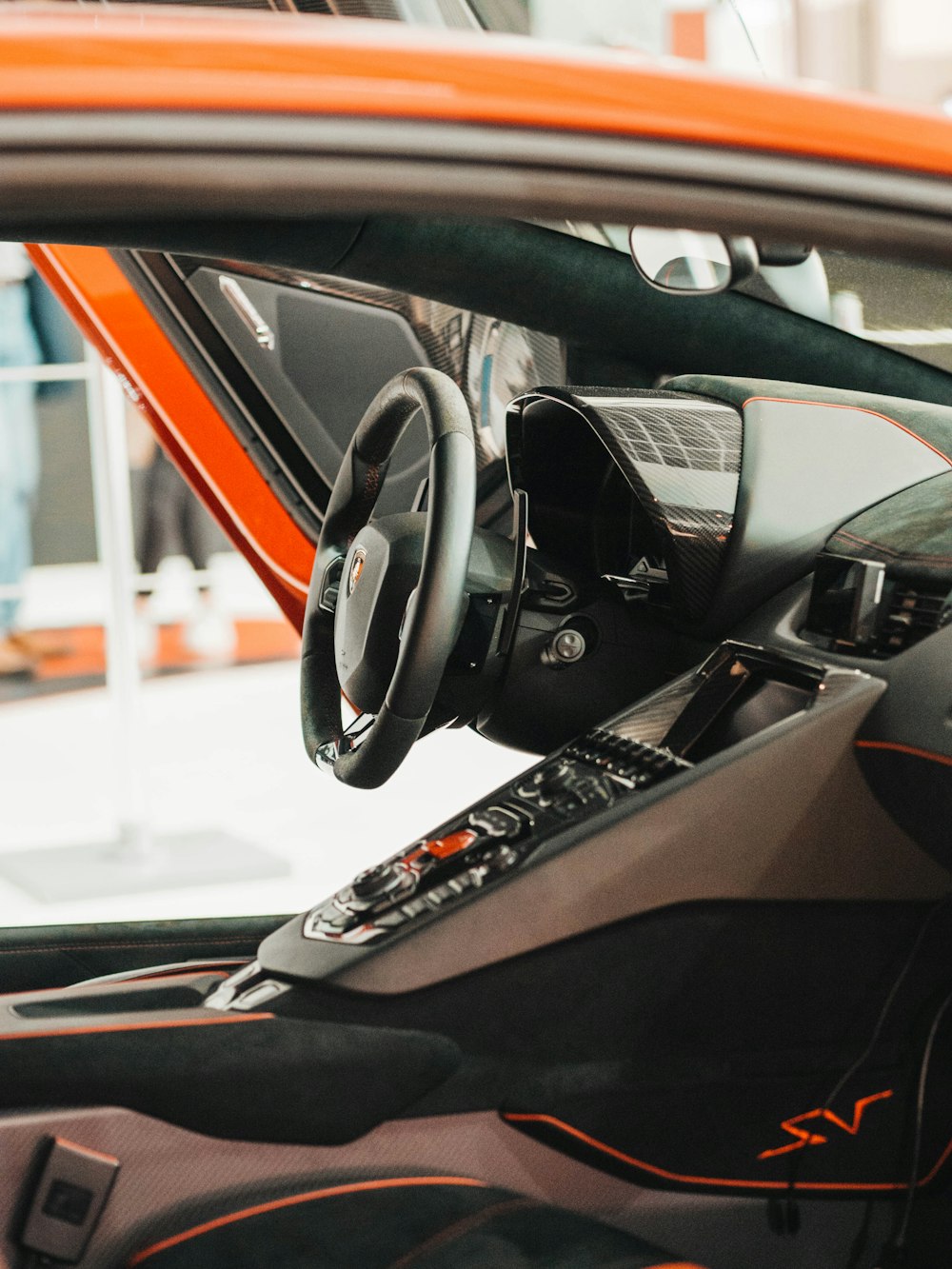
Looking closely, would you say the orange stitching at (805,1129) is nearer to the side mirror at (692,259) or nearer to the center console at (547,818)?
the center console at (547,818)

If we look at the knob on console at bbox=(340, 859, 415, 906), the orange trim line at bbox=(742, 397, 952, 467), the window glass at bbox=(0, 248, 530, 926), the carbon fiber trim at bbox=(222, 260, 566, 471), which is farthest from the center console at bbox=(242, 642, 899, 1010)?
the window glass at bbox=(0, 248, 530, 926)

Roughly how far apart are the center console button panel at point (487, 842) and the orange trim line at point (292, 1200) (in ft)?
0.62

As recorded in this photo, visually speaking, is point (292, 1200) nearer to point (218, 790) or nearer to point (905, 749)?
point (905, 749)

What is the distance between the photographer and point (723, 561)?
1233 mm

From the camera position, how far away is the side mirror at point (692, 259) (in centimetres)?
78

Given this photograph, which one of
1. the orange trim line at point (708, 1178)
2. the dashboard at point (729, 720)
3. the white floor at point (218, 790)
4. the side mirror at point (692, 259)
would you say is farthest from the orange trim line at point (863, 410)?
the white floor at point (218, 790)

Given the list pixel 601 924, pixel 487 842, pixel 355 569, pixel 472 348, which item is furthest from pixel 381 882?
pixel 472 348

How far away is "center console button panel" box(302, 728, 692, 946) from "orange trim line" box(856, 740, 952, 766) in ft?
0.48

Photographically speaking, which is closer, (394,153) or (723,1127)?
(394,153)

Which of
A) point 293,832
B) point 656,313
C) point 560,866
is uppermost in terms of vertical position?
point 656,313

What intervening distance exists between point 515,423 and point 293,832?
1.97 metres

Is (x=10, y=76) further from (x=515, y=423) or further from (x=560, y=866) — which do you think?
(x=515, y=423)

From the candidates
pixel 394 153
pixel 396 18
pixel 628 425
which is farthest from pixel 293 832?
pixel 394 153

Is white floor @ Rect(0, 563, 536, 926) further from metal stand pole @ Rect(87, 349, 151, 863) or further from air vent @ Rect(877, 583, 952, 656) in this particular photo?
air vent @ Rect(877, 583, 952, 656)
